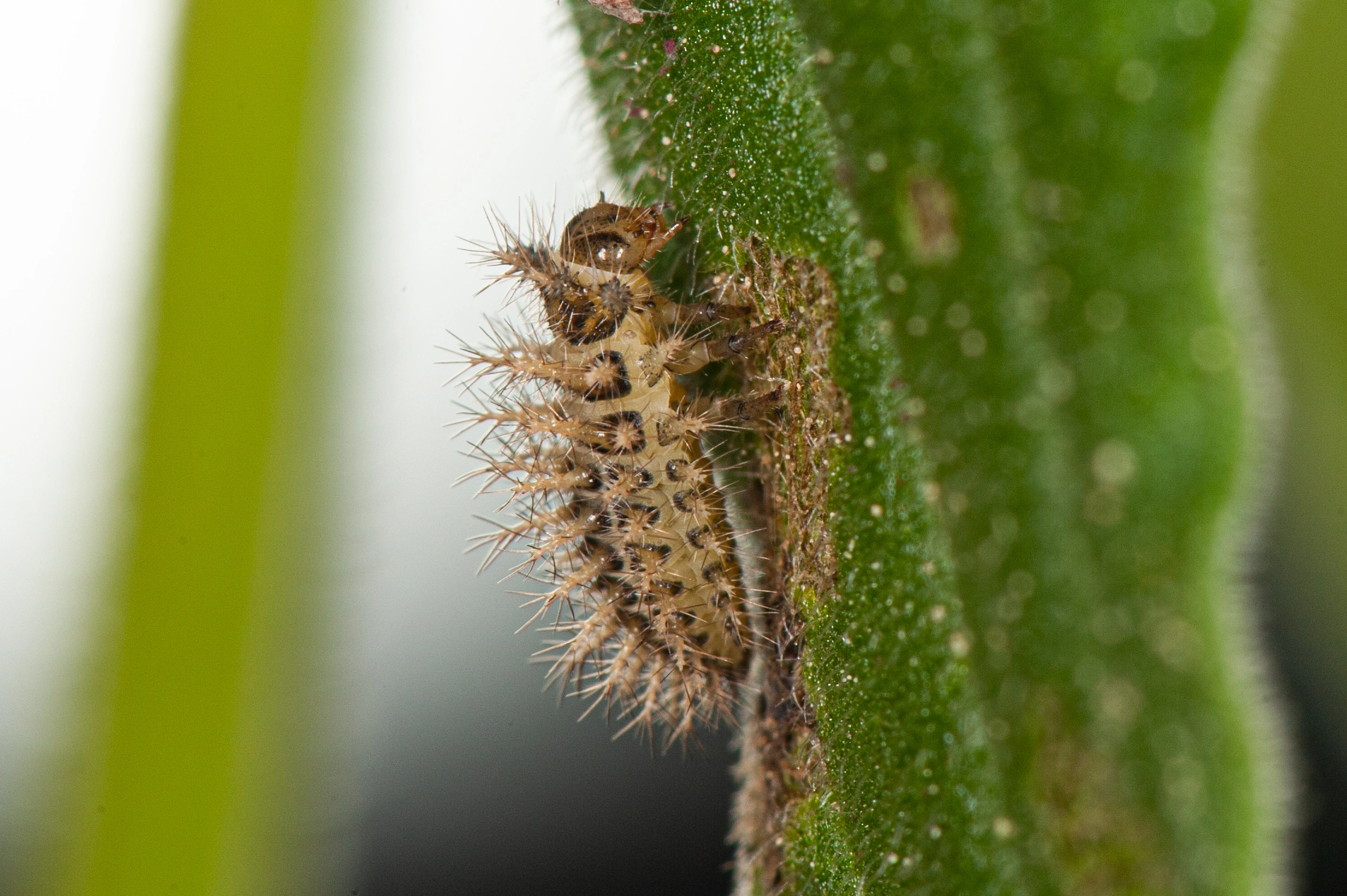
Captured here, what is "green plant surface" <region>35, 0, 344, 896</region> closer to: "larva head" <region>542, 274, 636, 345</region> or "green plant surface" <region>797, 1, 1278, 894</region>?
"larva head" <region>542, 274, 636, 345</region>

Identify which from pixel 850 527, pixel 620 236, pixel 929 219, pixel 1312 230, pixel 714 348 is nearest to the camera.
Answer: pixel 929 219

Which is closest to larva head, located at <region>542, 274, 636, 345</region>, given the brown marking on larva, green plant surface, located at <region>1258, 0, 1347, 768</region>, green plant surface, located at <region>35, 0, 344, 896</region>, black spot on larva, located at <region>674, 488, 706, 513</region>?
black spot on larva, located at <region>674, 488, 706, 513</region>

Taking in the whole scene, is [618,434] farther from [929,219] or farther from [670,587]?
[929,219]

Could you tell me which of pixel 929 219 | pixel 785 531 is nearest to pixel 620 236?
pixel 785 531

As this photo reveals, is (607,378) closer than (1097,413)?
No

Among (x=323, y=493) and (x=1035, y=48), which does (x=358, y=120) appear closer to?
(x=323, y=493)

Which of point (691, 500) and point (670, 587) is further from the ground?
point (691, 500)

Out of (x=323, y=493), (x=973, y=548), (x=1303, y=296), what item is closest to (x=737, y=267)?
(x=973, y=548)

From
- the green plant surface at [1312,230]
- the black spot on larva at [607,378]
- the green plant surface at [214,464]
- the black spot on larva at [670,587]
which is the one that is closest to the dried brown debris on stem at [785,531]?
the black spot on larva at [670,587]
